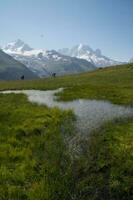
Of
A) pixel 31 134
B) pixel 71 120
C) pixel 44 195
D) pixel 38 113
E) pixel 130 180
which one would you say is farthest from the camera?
pixel 38 113

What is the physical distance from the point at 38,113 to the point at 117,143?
12918 millimetres

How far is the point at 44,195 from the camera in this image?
15195mm

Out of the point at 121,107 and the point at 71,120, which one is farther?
the point at 121,107

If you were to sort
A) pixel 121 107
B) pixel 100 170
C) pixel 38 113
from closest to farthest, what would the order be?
pixel 100 170 < pixel 38 113 < pixel 121 107

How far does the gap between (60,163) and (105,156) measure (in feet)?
11.6

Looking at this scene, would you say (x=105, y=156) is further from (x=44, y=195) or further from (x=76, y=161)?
(x=44, y=195)

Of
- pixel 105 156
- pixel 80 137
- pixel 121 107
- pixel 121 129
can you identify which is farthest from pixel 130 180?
pixel 121 107

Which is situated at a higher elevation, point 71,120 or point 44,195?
point 71,120

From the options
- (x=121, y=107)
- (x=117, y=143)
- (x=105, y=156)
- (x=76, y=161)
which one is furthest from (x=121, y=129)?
(x=121, y=107)

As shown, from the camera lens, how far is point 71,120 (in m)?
29.5

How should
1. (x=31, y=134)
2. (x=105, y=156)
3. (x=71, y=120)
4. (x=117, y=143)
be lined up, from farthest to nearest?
(x=71, y=120)
(x=31, y=134)
(x=117, y=143)
(x=105, y=156)

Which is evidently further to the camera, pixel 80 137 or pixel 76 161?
pixel 80 137

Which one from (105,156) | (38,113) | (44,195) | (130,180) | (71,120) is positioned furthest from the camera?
(38,113)

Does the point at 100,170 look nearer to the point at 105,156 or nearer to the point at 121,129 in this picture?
the point at 105,156
